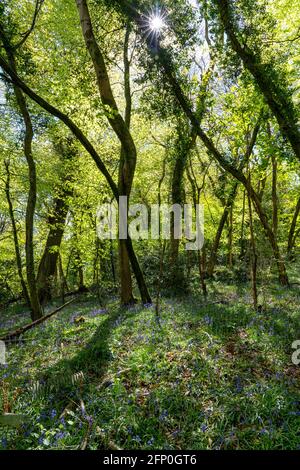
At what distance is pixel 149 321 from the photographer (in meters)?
7.02

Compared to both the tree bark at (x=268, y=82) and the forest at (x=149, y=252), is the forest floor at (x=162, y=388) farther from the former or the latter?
the tree bark at (x=268, y=82)

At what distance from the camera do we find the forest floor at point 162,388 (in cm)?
328

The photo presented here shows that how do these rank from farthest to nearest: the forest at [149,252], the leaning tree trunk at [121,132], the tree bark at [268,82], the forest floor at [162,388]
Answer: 1. the leaning tree trunk at [121,132]
2. the tree bark at [268,82]
3. the forest at [149,252]
4. the forest floor at [162,388]

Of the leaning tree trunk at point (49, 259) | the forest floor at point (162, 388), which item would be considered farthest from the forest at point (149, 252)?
the leaning tree trunk at point (49, 259)

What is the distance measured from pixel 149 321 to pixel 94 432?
3.75m

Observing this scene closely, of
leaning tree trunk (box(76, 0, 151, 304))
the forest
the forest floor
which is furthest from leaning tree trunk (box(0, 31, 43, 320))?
the forest floor

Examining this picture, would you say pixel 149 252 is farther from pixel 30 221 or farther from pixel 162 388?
pixel 162 388

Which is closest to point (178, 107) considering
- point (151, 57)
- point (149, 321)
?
point (151, 57)

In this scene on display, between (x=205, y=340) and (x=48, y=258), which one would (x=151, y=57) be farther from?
(x=48, y=258)

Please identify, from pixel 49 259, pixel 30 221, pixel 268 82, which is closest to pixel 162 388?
pixel 30 221

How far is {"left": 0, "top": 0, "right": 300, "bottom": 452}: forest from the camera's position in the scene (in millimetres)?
3553

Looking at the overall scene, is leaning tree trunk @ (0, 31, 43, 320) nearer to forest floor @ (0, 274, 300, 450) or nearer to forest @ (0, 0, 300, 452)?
forest @ (0, 0, 300, 452)

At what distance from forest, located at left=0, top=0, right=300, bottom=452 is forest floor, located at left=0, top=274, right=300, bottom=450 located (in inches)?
1.0

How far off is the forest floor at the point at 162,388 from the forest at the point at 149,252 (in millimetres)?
25
